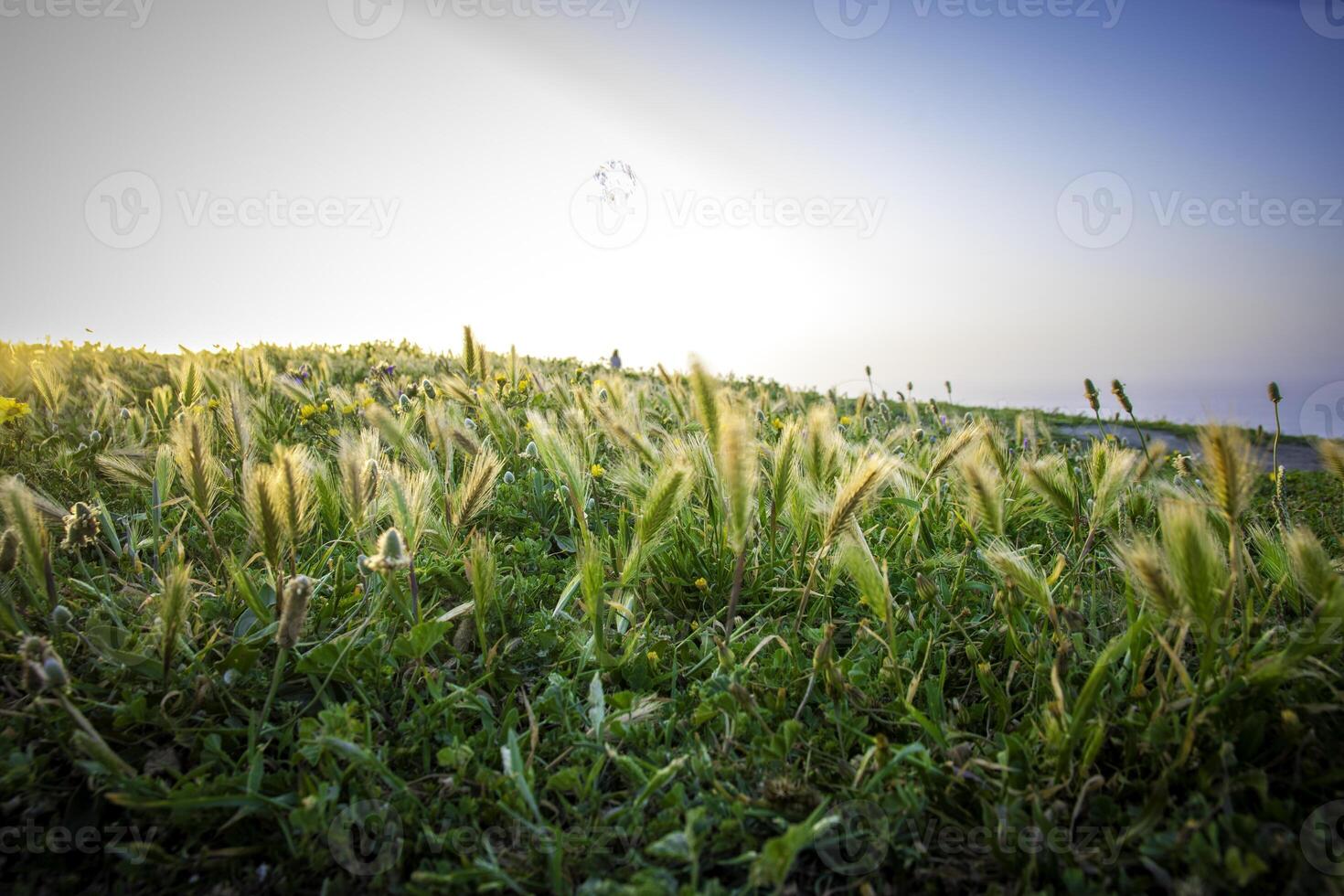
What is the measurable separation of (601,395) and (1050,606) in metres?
2.24

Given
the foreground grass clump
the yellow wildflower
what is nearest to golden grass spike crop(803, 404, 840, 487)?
the foreground grass clump

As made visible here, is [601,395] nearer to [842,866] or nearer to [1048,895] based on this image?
[842,866]

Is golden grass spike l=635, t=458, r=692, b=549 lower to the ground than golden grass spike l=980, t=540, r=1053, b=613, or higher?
higher

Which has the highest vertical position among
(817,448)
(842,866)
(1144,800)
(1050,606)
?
(817,448)

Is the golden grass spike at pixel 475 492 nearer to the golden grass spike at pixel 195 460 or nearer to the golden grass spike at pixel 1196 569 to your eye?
the golden grass spike at pixel 195 460

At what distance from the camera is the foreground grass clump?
1.23m

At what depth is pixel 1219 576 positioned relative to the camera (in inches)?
53.0

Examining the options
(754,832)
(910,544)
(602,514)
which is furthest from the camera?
(602,514)

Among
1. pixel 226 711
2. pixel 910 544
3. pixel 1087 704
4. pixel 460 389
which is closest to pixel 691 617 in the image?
pixel 910 544

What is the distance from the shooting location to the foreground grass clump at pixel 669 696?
1.23m

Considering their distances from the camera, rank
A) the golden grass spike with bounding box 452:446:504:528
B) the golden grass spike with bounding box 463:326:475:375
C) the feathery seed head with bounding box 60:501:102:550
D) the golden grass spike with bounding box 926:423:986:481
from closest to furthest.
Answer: the feathery seed head with bounding box 60:501:102:550 < the golden grass spike with bounding box 452:446:504:528 < the golden grass spike with bounding box 926:423:986:481 < the golden grass spike with bounding box 463:326:475:375

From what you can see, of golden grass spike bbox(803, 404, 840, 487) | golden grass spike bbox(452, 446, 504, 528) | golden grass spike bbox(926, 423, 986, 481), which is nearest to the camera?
golden grass spike bbox(452, 446, 504, 528)

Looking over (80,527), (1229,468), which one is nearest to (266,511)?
(80,527)

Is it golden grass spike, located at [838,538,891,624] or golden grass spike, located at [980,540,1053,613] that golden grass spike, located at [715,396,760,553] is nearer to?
golden grass spike, located at [838,538,891,624]
